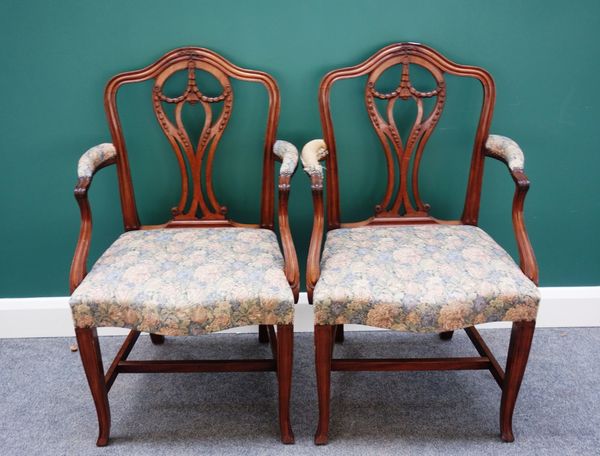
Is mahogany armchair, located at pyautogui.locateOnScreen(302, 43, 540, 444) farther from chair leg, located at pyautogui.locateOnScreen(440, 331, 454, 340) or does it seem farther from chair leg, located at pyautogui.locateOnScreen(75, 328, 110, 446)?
chair leg, located at pyautogui.locateOnScreen(75, 328, 110, 446)

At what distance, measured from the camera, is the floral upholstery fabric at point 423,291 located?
1.48 metres

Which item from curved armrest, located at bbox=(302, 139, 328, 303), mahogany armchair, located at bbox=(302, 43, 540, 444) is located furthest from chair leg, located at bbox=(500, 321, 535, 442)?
curved armrest, located at bbox=(302, 139, 328, 303)

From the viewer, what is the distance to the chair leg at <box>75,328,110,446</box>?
1561 millimetres

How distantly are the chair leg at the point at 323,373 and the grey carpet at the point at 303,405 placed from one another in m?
0.05

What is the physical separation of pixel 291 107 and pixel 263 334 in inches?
33.2

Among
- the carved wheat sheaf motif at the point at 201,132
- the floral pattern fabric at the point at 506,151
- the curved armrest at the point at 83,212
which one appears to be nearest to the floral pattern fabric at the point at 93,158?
the curved armrest at the point at 83,212

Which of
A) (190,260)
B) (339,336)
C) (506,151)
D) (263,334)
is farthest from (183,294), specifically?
(506,151)

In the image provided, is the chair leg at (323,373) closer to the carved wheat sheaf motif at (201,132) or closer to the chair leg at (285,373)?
the chair leg at (285,373)

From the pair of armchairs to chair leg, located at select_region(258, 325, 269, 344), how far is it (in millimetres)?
219

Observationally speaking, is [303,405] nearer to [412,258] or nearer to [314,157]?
[412,258]

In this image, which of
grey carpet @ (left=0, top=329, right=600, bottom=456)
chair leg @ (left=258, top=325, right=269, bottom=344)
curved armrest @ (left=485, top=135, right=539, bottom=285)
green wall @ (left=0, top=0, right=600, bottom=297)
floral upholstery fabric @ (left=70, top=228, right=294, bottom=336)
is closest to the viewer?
floral upholstery fabric @ (left=70, top=228, right=294, bottom=336)

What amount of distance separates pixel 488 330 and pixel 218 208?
1.17 metres

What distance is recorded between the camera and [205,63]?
5.87 ft

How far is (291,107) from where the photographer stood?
76.3 inches
